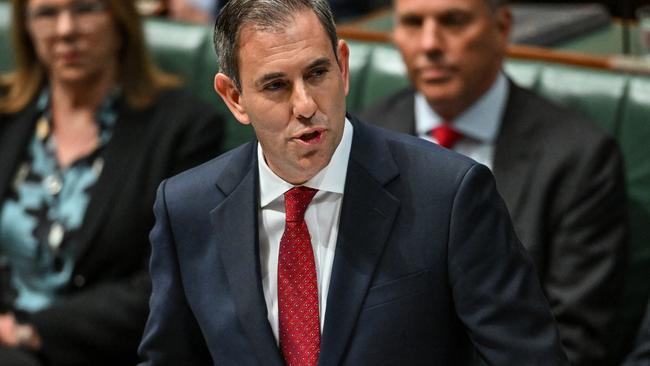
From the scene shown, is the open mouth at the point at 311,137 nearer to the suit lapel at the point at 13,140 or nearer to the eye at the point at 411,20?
the eye at the point at 411,20

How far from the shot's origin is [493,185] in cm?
117

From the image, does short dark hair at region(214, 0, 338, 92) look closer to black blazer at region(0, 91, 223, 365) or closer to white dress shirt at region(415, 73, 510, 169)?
white dress shirt at region(415, 73, 510, 169)

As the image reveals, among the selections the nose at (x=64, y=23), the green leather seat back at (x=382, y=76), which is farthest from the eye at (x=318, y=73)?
the nose at (x=64, y=23)

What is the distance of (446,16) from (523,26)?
0.70m

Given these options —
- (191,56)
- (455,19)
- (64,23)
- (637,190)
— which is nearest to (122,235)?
(64,23)

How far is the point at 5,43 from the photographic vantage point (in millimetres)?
3080

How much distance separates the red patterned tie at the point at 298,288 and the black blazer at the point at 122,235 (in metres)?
1.16

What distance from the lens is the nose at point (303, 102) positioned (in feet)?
3.56

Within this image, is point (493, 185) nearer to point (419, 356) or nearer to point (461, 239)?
point (461, 239)

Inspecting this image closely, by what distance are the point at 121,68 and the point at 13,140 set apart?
290mm

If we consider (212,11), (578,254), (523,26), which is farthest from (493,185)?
(212,11)

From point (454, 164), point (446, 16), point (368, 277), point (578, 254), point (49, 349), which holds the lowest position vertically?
point (49, 349)

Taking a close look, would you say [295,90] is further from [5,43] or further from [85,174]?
Answer: [5,43]

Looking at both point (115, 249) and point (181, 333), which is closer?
point (181, 333)
